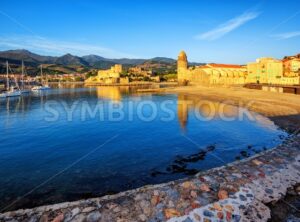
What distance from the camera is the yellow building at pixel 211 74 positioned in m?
83.0

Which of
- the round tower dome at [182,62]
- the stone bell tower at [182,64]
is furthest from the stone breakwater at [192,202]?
the round tower dome at [182,62]

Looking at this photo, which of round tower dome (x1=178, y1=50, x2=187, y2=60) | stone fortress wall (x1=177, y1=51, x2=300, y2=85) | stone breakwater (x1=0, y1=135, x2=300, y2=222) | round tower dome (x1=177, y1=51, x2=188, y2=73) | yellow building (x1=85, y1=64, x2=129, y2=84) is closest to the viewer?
stone breakwater (x1=0, y1=135, x2=300, y2=222)

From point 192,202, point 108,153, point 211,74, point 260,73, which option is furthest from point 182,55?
point 192,202

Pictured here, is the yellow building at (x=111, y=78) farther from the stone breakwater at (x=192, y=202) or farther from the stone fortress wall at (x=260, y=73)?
the stone breakwater at (x=192, y=202)

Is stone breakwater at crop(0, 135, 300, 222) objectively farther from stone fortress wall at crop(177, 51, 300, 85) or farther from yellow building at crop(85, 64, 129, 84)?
yellow building at crop(85, 64, 129, 84)

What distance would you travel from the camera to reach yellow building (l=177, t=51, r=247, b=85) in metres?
83.0

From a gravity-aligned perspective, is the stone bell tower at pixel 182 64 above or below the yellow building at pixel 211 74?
above

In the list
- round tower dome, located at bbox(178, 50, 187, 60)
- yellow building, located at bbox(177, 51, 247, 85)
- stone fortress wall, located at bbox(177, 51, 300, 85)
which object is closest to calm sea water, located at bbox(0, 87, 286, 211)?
stone fortress wall, located at bbox(177, 51, 300, 85)

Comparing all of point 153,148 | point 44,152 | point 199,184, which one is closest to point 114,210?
point 199,184

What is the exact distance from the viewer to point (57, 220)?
19.5ft

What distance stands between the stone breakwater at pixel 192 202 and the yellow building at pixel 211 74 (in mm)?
74446

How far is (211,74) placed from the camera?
319ft

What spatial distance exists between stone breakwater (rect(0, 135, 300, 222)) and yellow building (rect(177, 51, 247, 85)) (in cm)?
7445

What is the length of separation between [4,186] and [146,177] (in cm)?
545
